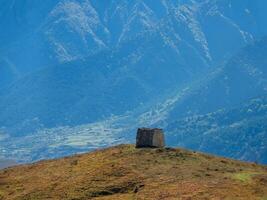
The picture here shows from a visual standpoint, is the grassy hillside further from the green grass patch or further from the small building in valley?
the small building in valley

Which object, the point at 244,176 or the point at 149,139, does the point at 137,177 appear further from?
the point at 149,139

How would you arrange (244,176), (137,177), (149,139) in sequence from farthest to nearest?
1. (149,139)
2. (137,177)
3. (244,176)

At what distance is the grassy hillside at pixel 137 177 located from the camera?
7650cm

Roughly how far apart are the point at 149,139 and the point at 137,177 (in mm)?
14811

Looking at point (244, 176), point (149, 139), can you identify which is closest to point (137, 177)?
point (244, 176)

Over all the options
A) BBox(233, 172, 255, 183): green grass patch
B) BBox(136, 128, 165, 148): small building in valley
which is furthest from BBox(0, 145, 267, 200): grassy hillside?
BBox(136, 128, 165, 148): small building in valley

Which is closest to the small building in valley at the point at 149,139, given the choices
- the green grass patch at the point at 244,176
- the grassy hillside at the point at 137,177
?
the grassy hillside at the point at 137,177

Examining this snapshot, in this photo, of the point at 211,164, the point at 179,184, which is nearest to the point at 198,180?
the point at 179,184

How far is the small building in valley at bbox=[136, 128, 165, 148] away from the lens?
97.2m

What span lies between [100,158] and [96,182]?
10867 mm

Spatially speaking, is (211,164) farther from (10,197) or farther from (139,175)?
(10,197)

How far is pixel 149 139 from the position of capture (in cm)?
9762

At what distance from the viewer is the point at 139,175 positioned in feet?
275

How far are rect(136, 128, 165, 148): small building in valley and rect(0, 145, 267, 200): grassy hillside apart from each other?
1.27 metres
